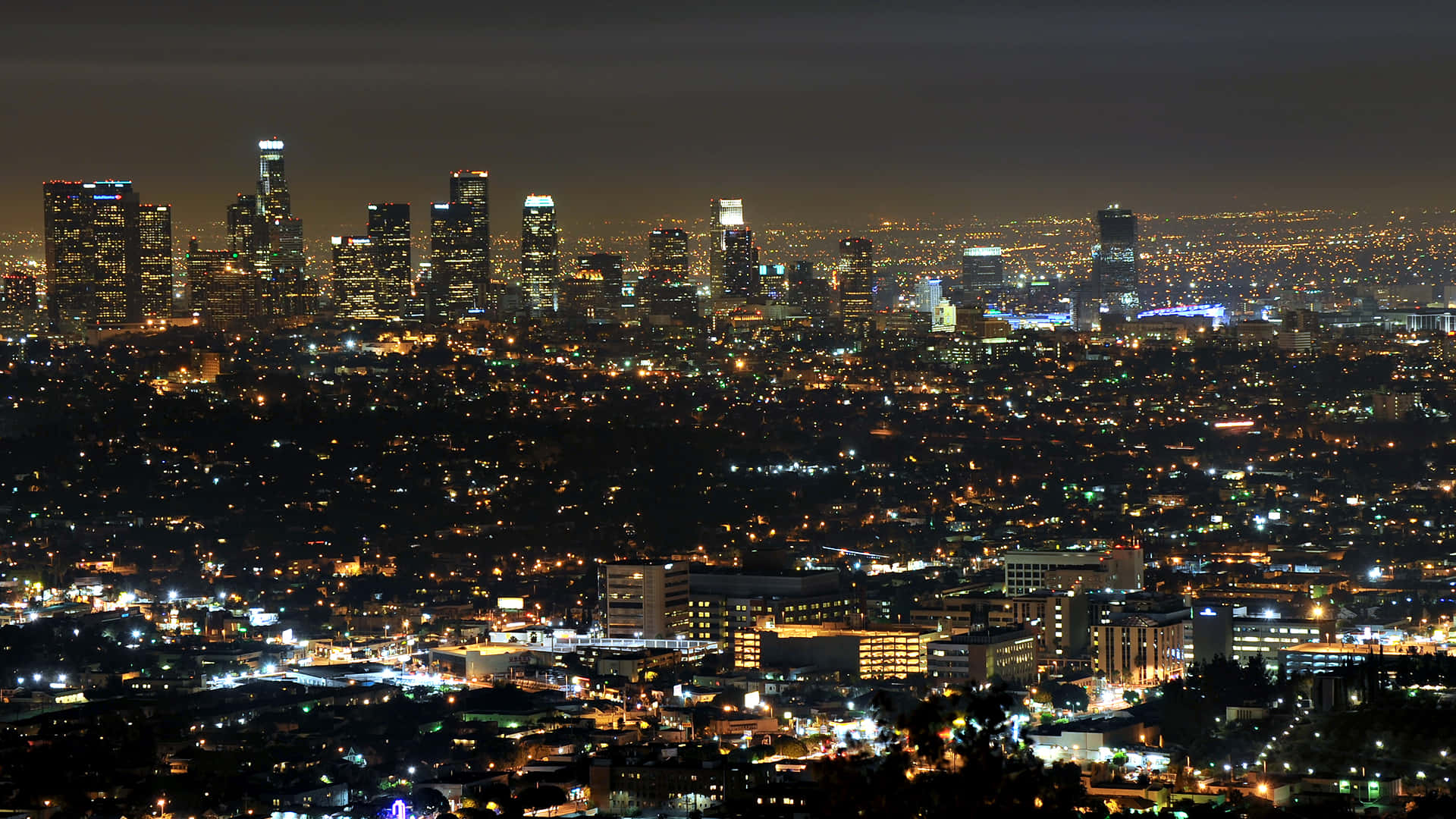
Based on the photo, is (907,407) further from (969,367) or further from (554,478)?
(554,478)

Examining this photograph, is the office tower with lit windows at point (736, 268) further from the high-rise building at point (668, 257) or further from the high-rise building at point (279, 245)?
the high-rise building at point (279, 245)

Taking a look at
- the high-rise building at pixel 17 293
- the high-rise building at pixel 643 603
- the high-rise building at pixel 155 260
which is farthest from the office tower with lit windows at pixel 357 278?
the high-rise building at pixel 643 603

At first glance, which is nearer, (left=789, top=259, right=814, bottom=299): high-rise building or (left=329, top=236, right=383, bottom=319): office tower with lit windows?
(left=329, top=236, right=383, bottom=319): office tower with lit windows

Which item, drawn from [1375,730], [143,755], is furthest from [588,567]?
[1375,730]

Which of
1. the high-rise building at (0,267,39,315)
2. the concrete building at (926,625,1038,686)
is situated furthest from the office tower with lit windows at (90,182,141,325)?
the concrete building at (926,625,1038,686)

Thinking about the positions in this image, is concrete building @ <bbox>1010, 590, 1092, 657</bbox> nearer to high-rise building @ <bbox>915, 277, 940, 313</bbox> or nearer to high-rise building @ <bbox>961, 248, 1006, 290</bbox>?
high-rise building @ <bbox>915, 277, 940, 313</bbox>

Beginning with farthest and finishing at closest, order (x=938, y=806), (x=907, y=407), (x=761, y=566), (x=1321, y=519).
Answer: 1. (x=907, y=407)
2. (x=1321, y=519)
3. (x=761, y=566)
4. (x=938, y=806)
